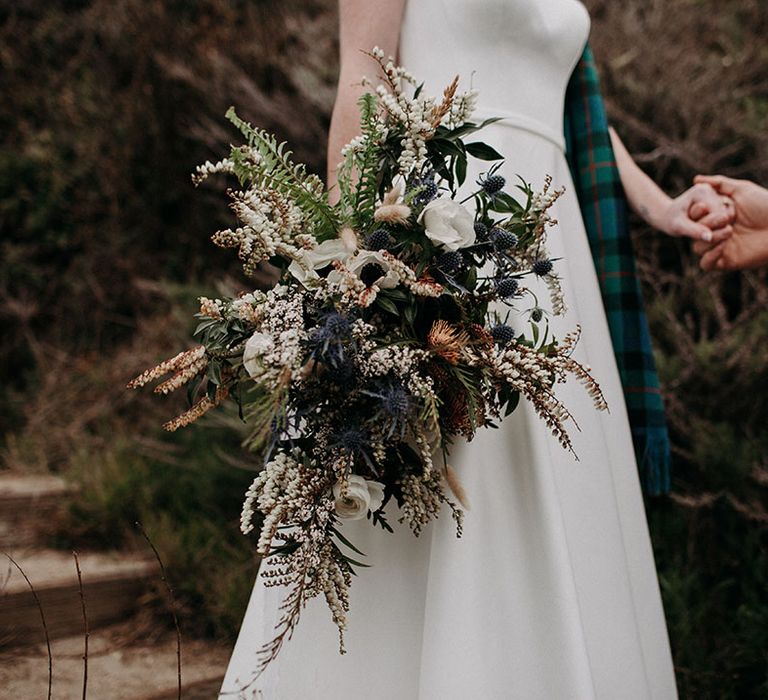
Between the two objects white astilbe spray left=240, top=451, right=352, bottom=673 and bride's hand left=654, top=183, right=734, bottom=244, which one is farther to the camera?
bride's hand left=654, top=183, right=734, bottom=244

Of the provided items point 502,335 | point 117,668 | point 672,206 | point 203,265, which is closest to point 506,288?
point 502,335

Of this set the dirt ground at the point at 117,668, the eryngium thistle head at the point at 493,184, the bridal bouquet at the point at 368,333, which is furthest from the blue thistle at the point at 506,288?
the dirt ground at the point at 117,668

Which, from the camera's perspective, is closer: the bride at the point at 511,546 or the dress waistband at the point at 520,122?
the bride at the point at 511,546

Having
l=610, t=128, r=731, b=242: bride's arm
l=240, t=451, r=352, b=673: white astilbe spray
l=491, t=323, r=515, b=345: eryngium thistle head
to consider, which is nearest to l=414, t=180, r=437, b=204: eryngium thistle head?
l=491, t=323, r=515, b=345: eryngium thistle head

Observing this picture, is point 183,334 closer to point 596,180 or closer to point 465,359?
point 596,180

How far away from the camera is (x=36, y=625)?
2.42 metres

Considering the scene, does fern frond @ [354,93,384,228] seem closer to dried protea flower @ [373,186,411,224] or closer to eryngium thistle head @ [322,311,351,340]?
dried protea flower @ [373,186,411,224]

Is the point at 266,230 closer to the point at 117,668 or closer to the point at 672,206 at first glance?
the point at 672,206

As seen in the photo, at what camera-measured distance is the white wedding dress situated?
1226 mm

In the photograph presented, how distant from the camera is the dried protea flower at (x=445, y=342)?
3.69ft

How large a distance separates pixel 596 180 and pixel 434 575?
1.19 meters

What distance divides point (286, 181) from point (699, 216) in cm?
129

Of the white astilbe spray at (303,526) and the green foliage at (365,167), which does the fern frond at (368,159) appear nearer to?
the green foliage at (365,167)

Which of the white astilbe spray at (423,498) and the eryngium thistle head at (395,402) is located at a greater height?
the eryngium thistle head at (395,402)
